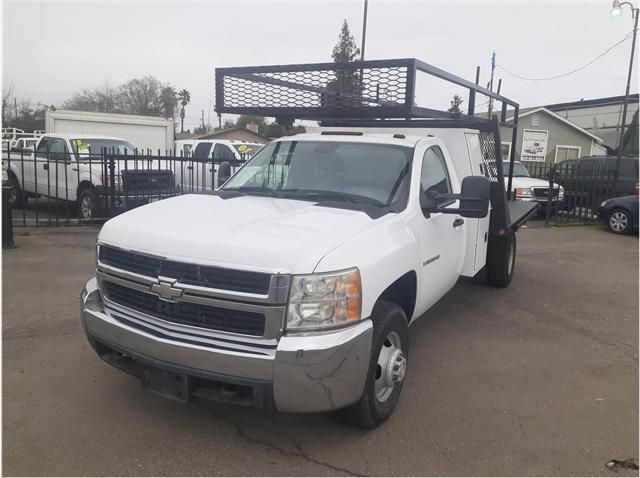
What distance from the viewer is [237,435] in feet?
10.9

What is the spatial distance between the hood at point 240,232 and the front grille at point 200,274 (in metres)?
0.04

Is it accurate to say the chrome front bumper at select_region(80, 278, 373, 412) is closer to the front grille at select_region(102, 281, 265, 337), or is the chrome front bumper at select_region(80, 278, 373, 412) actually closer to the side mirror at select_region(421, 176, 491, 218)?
the front grille at select_region(102, 281, 265, 337)

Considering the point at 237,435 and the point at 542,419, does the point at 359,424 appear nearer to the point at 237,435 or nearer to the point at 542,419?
the point at 237,435

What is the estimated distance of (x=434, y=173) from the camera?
179 inches

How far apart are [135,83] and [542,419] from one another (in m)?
63.1

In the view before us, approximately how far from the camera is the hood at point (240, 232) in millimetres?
2816

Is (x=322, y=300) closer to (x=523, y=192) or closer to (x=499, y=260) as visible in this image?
(x=499, y=260)

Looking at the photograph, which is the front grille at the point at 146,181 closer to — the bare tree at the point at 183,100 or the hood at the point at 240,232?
the hood at the point at 240,232

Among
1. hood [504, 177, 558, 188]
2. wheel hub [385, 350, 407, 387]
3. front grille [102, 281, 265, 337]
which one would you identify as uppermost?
hood [504, 177, 558, 188]

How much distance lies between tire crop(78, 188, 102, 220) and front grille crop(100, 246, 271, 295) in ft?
27.1

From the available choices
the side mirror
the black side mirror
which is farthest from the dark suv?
the side mirror

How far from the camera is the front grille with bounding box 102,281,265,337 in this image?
9.39 ft

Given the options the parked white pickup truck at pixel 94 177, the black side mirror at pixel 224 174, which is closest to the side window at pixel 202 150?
the parked white pickup truck at pixel 94 177

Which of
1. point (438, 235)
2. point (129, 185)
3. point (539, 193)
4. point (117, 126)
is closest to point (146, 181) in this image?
point (129, 185)
